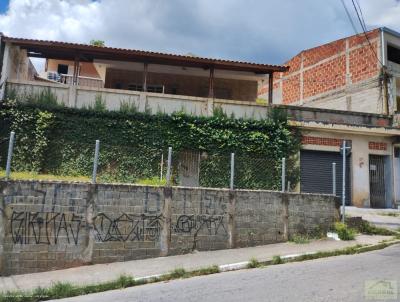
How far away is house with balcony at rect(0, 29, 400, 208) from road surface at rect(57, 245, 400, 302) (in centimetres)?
725

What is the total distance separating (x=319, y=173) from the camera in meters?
17.4

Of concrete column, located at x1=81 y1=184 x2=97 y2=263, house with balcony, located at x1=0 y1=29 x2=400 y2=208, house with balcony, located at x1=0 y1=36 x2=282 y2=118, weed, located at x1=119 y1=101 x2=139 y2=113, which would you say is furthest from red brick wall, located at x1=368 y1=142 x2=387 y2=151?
concrete column, located at x1=81 y1=184 x2=97 y2=263

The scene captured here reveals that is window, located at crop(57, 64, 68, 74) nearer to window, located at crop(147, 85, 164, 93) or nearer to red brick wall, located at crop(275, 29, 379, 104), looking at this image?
window, located at crop(147, 85, 164, 93)

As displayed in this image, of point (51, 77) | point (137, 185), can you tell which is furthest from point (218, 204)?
point (51, 77)

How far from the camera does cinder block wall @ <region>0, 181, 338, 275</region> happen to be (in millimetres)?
8000

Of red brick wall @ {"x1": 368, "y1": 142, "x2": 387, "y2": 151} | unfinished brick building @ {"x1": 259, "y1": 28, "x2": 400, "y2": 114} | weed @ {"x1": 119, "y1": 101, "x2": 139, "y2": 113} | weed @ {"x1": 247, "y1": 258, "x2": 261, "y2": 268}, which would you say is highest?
unfinished brick building @ {"x1": 259, "y1": 28, "x2": 400, "y2": 114}

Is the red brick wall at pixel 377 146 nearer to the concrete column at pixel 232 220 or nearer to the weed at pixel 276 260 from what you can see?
the concrete column at pixel 232 220

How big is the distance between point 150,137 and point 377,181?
1053cm

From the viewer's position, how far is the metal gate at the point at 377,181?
58.9ft

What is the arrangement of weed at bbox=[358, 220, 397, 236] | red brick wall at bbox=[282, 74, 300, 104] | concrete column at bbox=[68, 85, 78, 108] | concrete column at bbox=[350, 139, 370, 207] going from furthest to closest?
red brick wall at bbox=[282, 74, 300, 104]
concrete column at bbox=[350, 139, 370, 207]
concrete column at bbox=[68, 85, 78, 108]
weed at bbox=[358, 220, 397, 236]

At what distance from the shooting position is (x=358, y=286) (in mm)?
6145

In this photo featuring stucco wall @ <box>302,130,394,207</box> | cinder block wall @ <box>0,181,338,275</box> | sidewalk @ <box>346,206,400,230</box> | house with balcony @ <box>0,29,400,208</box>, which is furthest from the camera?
stucco wall @ <box>302,130,394,207</box>

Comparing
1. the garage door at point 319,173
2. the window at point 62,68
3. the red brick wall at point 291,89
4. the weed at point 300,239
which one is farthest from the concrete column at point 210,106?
the window at point 62,68

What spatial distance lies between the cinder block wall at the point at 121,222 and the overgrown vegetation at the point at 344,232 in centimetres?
135
